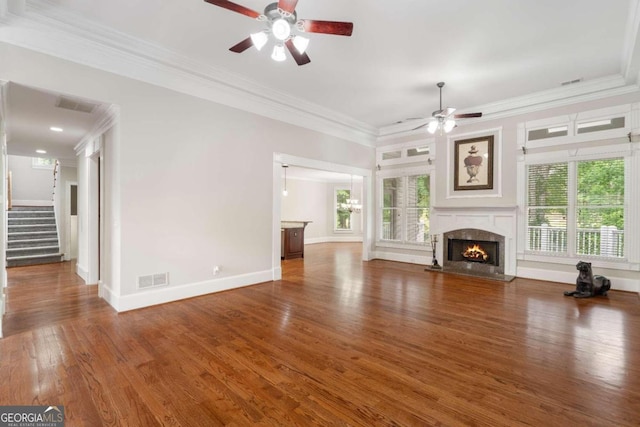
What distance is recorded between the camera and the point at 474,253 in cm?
636

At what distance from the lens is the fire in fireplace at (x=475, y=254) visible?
6.24 m

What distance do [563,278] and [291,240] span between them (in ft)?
19.3

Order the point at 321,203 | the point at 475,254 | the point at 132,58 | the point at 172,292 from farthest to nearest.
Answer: the point at 321,203 < the point at 475,254 < the point at 172,292 < the point at 132,58

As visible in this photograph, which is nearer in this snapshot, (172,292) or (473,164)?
(172,292)

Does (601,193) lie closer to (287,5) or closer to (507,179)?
(507,179)

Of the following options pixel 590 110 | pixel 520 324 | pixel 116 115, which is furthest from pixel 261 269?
pixel 590 110

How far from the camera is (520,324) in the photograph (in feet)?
11.2

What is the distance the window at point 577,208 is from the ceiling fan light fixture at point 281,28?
545 centimetres

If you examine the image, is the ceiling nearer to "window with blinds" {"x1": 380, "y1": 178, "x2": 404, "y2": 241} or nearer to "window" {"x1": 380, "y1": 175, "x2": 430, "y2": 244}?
"window" {"x1": 380, "y1": 175, "x2": 430, "y2": 244}

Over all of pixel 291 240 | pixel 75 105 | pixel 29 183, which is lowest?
pixel 291 240

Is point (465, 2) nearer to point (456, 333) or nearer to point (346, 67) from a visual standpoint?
point (346, 67)

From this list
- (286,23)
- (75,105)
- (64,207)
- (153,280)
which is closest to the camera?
(286,23)

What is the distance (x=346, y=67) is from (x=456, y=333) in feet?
12.6

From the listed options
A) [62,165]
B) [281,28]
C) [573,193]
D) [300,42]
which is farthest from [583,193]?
[62,165]
